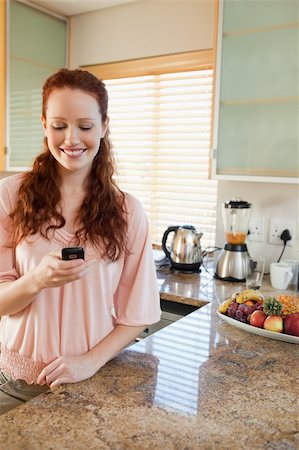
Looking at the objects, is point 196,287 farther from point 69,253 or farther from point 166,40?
point 166,40

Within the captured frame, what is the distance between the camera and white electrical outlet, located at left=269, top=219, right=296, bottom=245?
223 cm

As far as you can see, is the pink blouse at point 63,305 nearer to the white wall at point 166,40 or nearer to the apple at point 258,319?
the apple at point 258,319

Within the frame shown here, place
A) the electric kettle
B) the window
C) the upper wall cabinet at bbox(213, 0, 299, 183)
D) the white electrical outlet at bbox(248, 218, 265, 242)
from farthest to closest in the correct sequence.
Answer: the window < the white electrical outlet at bbox(248, 218, 265, 242) < the electric kettle < the upper wall cabinet at bbox(213, 0, 299, 183)

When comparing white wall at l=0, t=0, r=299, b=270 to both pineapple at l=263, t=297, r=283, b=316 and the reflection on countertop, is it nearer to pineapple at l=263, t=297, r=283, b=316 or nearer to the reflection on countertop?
pineapple at l=263, t=297, r=283, b=316

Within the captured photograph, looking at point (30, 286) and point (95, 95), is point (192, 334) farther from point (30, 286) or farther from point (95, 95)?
point (95, 95)

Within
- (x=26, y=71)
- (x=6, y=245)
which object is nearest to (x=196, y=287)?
(x=6, y=245)

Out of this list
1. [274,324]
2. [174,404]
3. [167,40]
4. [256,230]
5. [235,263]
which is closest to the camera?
[174,404]

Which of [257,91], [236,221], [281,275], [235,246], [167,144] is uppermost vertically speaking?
[257,91]

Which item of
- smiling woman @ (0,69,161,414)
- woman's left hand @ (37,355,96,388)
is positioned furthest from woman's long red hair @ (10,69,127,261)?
woman's left hand @ (37,355,96,388)

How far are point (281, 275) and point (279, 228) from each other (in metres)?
0.33

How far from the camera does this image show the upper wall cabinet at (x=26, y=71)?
101 inches

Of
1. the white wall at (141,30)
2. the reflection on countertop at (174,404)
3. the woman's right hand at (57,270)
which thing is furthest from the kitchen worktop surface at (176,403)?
the white wall at (141,30)

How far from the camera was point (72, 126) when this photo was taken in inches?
45.7

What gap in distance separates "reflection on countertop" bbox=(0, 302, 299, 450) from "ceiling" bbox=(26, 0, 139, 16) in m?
2.24
